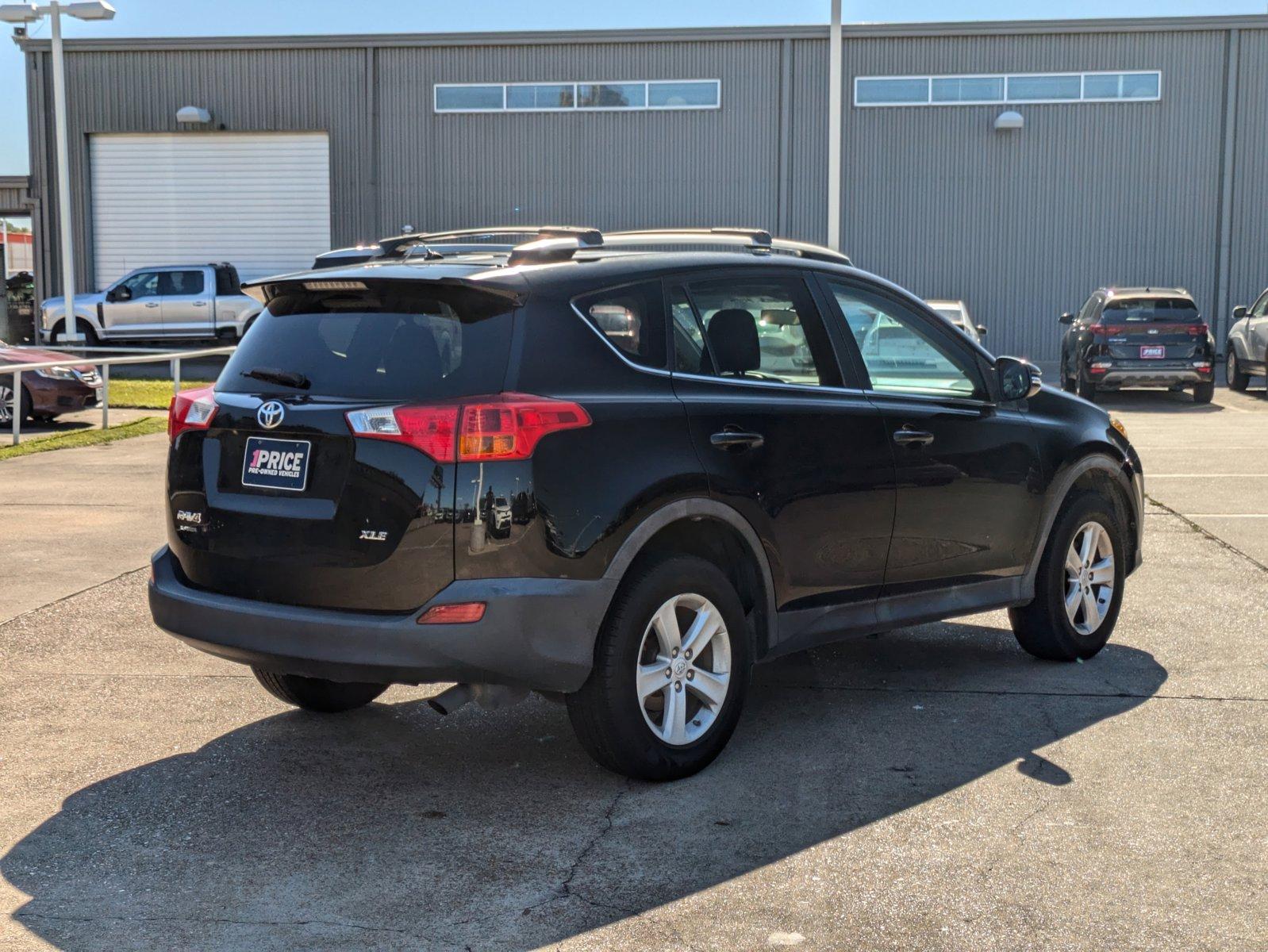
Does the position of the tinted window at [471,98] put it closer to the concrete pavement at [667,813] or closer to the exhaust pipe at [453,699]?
the concrete pavement at [667,813]

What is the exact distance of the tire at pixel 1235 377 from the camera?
24.9m

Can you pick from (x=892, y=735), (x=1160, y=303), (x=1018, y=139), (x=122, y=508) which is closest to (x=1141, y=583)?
(x=892, y=735)

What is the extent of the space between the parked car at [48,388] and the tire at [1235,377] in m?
17.5

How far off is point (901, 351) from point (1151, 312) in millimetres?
17895

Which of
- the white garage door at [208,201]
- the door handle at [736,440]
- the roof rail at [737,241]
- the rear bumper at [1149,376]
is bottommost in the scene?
the rear bumper at [1149,376]

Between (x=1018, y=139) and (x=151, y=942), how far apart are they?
3024cm

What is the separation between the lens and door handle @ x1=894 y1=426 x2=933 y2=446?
18.9ft

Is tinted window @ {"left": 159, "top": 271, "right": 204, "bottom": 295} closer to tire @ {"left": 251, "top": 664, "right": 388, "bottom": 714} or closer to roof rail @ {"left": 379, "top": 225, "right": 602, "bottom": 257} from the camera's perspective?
roof rail @ {"left": 379, "top": 225, "right": 602, "bottom": 257}

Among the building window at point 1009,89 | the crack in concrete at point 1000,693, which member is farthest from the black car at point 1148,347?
the crack in concrete at point 1000,693

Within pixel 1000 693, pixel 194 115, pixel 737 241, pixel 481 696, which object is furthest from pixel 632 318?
pixel 194 115

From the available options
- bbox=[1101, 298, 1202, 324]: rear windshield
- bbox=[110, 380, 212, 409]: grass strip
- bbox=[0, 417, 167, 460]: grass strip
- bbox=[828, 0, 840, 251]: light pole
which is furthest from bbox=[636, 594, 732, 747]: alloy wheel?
bbox=[1101, 298, 1202, 324]: rear windshield

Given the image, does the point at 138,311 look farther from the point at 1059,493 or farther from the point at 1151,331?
the point at 1059,493

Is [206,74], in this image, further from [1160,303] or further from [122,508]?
[122,508]

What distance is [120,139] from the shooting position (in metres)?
34.5
